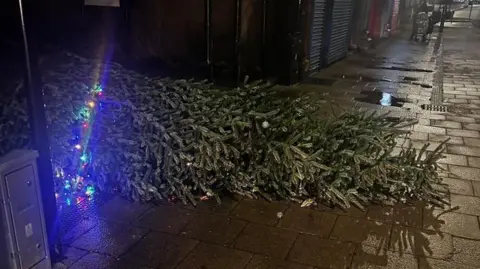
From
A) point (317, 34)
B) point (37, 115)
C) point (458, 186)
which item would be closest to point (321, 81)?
point (317, 34)

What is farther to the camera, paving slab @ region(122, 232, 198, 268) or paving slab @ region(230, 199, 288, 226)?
paving slab @ region(230, 199, 288, 226)

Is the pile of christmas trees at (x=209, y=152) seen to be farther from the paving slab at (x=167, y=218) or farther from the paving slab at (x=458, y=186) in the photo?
the paving slab at (x=458, y=186)

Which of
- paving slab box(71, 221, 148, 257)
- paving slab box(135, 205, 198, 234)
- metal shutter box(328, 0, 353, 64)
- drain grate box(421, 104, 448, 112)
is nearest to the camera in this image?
paving slab box(71, 221, 148, 257)

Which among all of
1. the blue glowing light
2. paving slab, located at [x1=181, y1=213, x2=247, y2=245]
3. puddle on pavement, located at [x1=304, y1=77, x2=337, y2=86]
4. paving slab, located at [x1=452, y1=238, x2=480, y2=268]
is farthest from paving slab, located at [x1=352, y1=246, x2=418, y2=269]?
puddle on pavement, located at [x1=304, y1=77, x2=337, y2=86]

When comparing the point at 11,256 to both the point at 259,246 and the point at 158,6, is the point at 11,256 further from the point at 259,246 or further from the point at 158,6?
the point at 158,6

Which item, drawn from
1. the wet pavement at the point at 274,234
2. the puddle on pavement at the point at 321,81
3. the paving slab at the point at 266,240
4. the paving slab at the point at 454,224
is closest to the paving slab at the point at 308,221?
the wet pavement at the point at 274,234

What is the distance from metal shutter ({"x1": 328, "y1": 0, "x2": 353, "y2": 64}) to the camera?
11.5 metres

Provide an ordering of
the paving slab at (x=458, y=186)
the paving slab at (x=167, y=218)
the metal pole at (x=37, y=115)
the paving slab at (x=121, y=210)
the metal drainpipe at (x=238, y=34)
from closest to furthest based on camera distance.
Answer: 1. the metal pole at (x=37, y=115)
2. the paving slab at (x=167, y=218)
3. the paving slab at (x=121, y=210)
4. the paving slab at (x=458, y=186)
5. the metal drainpipe at (x=238, y=34)

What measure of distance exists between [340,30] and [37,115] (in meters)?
10.6

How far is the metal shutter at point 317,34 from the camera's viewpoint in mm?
9781

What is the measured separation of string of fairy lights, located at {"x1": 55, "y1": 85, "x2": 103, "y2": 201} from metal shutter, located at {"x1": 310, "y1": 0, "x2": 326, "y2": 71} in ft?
21.6

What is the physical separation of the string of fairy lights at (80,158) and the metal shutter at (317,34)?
259 inches

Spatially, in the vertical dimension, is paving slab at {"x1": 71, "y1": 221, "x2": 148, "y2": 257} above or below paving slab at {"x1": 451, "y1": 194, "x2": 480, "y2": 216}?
above

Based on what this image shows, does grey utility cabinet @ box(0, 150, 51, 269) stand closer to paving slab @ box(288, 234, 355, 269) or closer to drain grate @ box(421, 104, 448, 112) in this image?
paving slab @ box(288, 234, 355, 269)
